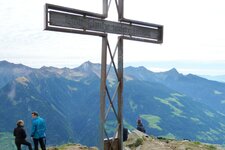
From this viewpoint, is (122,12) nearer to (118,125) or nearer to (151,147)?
(118,125)

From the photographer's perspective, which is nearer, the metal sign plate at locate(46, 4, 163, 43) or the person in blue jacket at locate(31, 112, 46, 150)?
the metal sign plate at locate(46, 4, 163, 43)

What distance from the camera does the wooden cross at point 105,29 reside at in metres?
11.8

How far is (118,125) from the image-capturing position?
1394cm

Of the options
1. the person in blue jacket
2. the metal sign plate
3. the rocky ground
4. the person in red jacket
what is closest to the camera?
the metal sign plate

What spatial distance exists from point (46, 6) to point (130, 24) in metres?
4.07

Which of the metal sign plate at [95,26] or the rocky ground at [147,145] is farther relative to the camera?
the rocky ground at [147,145]

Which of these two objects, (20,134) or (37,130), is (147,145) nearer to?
(37,130)

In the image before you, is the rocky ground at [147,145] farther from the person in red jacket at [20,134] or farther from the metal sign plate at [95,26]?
the metal sign plate at [95,26]

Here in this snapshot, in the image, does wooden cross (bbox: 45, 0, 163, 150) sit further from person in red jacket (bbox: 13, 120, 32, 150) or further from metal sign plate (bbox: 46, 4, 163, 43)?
person in red jacket (bbox: 13, 120, 32, 150)

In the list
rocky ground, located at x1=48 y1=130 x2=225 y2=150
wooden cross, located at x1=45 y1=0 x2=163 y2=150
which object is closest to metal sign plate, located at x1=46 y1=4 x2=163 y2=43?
wooden cross, located at x1=45 y1=0 x2=163 y2=150

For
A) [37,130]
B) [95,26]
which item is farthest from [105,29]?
[37,130]

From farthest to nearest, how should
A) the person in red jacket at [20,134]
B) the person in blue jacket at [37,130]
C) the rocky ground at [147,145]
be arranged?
the rocky ground at [147,145]
the person in red jacket at [20,134]
the person in blue jacket at [37,130]

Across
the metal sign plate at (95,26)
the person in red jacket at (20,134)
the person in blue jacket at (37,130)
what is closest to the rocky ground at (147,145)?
the person in red jacket at (20,134)

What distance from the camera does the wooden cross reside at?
1178 cm
